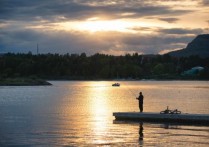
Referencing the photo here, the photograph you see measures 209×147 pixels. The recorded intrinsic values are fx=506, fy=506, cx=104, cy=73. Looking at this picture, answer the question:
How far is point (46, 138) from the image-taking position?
41719 millimetres

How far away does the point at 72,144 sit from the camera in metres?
38.5

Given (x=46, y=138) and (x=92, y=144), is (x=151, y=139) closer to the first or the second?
(x=92, y=144)

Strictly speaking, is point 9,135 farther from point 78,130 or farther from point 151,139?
point 151,139

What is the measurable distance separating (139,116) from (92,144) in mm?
16023

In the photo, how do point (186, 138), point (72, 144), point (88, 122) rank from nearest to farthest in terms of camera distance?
point (72, 144)
point (186, 138)
point (88, 122)

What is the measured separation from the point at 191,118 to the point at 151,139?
464 inches

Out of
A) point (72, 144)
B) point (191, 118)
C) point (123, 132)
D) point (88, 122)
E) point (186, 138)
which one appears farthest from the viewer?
point (88, 122)

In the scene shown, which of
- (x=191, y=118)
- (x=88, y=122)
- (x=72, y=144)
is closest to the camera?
(x=72, y=144)

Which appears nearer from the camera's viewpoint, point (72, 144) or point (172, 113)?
point (72, 144)

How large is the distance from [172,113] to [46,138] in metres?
16.8

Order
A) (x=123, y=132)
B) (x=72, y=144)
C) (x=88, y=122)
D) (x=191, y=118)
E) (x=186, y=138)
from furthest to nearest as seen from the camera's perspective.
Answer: (x=88, y=122)
(x=191, y=118)
(x=123, y=132)
(x=186, y=138)
(x=72, y=144)

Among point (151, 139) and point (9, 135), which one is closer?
point (151, 139)

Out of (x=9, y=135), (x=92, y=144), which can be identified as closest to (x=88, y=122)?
(x=9, y=135)

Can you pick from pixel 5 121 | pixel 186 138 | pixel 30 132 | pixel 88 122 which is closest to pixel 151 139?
pixel 186 138
